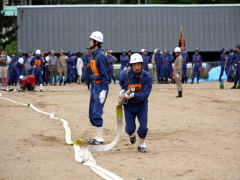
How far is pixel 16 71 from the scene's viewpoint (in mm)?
30438

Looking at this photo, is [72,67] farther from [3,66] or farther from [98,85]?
[98,85]

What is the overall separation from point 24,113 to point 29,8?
25.7m

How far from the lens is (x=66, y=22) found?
1671 inches

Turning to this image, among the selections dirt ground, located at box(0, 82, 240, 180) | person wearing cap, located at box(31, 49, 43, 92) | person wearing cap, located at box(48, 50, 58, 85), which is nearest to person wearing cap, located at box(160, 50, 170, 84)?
person wearing cap, located at box(48, 50, 58, 85)

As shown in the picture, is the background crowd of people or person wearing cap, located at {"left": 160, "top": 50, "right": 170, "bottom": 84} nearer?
the background crowd of people

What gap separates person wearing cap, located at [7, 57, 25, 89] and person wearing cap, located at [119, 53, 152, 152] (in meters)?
20.0

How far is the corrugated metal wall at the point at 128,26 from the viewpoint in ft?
138

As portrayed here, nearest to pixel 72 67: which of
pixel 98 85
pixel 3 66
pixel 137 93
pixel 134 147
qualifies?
pixel 3 66

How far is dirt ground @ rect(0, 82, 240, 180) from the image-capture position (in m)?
8.15

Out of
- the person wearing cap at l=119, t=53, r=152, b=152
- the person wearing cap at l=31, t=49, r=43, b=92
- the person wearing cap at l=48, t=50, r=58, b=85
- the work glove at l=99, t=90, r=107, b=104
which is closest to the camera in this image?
the person wearing cap at l=119, t=53, r=152, b=152

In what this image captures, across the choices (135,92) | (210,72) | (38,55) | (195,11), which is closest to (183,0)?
(195,11)

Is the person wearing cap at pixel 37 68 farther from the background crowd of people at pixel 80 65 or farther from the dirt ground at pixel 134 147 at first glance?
the dirt ground at pixel 134 147

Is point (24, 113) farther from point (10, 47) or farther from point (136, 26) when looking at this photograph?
point (10, 47)

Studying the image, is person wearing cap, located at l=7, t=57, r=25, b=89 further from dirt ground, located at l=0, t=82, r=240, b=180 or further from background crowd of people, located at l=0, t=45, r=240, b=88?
dirt ground, located at l=0, t=82, r=240, b=180
